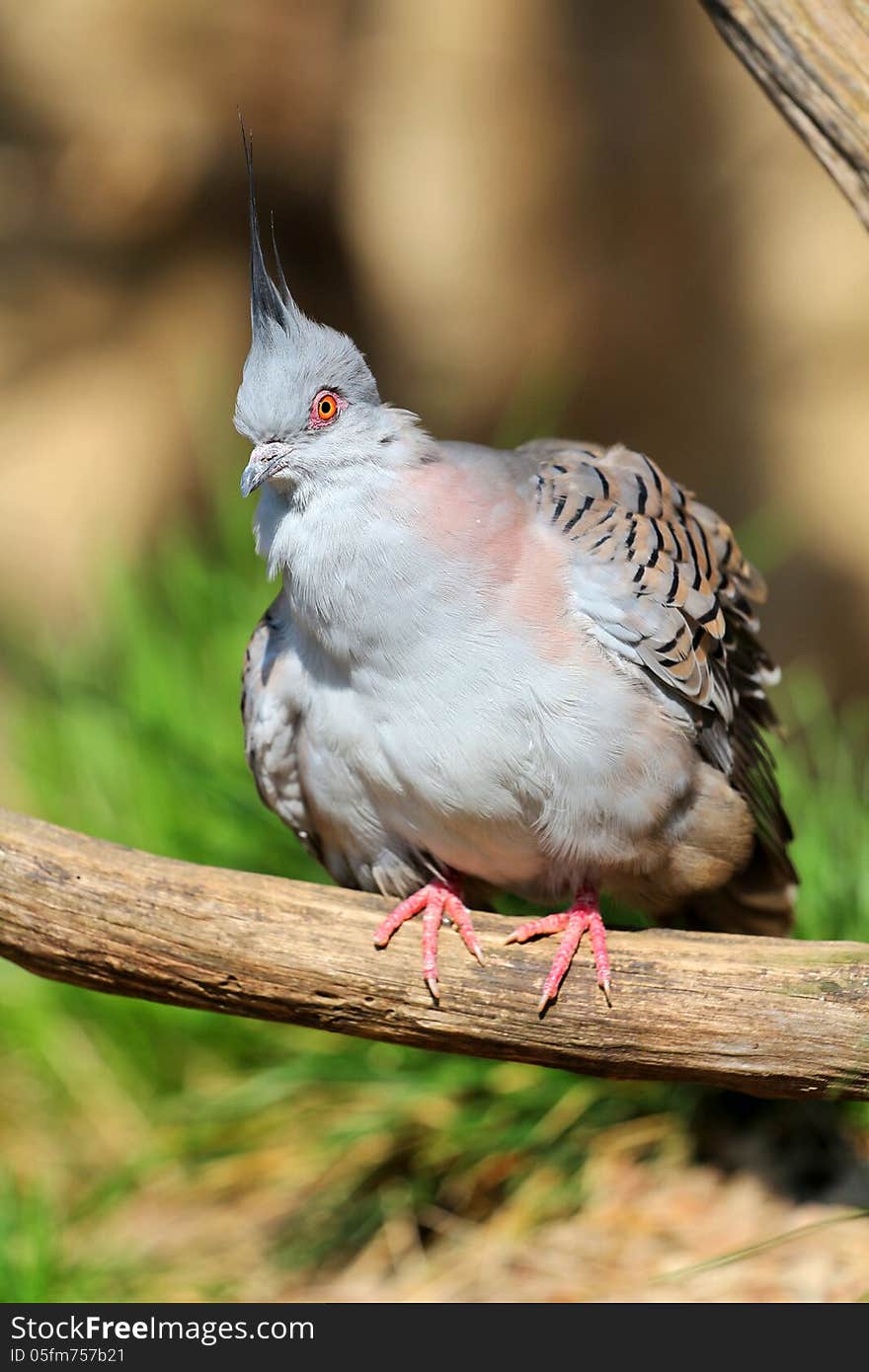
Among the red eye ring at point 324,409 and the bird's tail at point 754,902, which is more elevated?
the red eye ring at point 324,409

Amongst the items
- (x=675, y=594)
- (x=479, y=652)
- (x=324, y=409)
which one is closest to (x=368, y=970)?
(x=479, y=652)

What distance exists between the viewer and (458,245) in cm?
658

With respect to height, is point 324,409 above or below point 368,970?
above

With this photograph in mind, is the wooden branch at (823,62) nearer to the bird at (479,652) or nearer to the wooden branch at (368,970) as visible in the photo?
the bird at (479,652)

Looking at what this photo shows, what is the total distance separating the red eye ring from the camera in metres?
2.91

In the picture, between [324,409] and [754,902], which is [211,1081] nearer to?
[754,902]

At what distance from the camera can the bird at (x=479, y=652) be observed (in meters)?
2.91

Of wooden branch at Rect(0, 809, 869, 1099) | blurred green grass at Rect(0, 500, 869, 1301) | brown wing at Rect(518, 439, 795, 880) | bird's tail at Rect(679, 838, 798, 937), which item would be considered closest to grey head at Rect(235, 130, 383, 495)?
brown wing at Rect(518, 439, 795, 880)

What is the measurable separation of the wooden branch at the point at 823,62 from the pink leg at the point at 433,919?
67.9 inches

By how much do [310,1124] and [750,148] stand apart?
4.43 meters

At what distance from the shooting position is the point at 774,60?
2.94 meters

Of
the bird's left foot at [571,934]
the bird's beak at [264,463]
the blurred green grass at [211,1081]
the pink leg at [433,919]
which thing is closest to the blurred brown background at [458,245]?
the blurred green grass at [211,1081]

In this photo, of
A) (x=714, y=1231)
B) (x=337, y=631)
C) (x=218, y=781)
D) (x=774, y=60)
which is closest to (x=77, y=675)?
(x=218, y=781)

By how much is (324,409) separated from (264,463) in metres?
0.18
